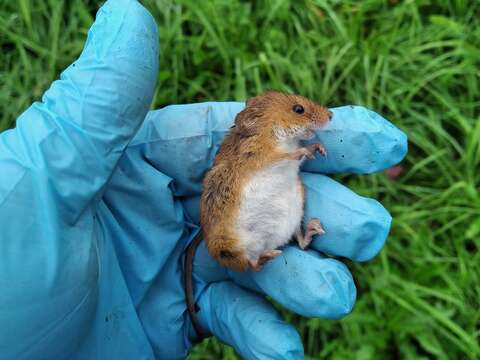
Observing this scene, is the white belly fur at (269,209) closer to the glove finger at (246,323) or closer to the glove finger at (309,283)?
the glove finger at (309,283)

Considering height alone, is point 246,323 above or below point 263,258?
below

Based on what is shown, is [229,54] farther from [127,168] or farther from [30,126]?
[30,126]

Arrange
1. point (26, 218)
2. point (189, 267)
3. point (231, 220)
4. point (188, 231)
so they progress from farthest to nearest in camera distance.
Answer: point (188, 231)
point (189, 267)
point (231, 220)
point (26, 218)

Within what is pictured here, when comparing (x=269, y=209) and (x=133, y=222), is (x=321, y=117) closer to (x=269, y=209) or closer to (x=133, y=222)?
(x=269, y=209)

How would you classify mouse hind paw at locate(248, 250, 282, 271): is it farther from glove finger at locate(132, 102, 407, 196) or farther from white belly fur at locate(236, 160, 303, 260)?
A: glove finger at locate(132, 102, 407, 196)

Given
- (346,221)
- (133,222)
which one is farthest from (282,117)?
(133,222)

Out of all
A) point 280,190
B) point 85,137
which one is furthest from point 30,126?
point 280,190

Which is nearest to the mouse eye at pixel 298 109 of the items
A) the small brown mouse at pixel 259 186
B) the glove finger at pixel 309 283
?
the small brown mouse at pixel 259 186

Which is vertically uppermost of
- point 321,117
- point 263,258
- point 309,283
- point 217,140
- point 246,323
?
point 321,117
